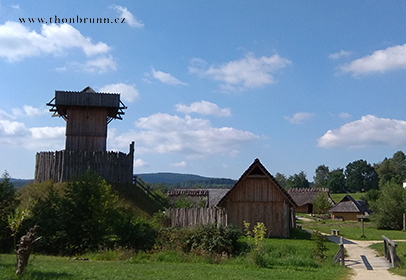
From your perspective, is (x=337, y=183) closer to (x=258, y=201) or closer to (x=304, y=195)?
(x=304, y=195)

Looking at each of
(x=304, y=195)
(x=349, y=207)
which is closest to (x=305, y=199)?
(x=304, y=195)

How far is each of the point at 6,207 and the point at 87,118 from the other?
1811 centimetres

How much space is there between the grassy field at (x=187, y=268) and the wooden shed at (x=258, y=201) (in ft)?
20.3

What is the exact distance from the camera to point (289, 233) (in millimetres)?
29250

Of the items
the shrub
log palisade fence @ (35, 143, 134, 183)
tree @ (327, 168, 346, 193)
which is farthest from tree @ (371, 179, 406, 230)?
tree @ (327, 168, 346, 193)

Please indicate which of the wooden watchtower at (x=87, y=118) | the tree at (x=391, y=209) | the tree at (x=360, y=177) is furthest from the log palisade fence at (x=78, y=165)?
the tree at (x=360, y=177)

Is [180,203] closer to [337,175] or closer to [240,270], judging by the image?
[240,270]

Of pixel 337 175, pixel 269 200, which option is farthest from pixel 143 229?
pixel 337 175

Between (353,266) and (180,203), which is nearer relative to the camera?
(353,266)

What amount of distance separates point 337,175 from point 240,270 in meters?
122

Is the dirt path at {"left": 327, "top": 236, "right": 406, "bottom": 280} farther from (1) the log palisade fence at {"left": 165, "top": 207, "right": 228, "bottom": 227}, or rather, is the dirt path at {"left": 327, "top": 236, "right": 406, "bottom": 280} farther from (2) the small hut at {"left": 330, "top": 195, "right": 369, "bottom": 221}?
(2) the small hut at {"left": 330, "top": 195, "right": 369, "bottom": 221}

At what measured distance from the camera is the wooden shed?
2861 centimetres

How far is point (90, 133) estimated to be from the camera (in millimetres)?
40312

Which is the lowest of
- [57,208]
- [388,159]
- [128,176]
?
[57,208]
